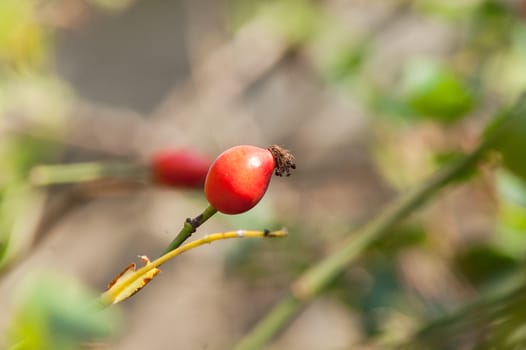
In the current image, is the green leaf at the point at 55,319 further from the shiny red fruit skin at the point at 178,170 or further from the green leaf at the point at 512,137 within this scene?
the shiny red fruit skin at the point at 178,170

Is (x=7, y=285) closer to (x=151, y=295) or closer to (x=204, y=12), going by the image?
(x=151, y=295)

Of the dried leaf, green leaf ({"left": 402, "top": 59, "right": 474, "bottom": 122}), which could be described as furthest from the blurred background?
the dried leaf

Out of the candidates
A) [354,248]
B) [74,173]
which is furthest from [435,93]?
[74,173]

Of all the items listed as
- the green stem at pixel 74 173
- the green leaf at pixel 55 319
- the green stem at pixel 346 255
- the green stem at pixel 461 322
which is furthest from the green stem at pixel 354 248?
the green leaf at pixel 55 319

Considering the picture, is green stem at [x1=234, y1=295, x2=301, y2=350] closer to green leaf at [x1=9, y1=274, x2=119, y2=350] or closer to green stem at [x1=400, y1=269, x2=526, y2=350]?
green stem at [x1=400, y1=269, x2=526, y2=350]

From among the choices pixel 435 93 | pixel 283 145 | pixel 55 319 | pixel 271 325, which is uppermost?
pixel 283 145

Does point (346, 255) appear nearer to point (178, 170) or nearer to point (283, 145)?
point (178, 170)
